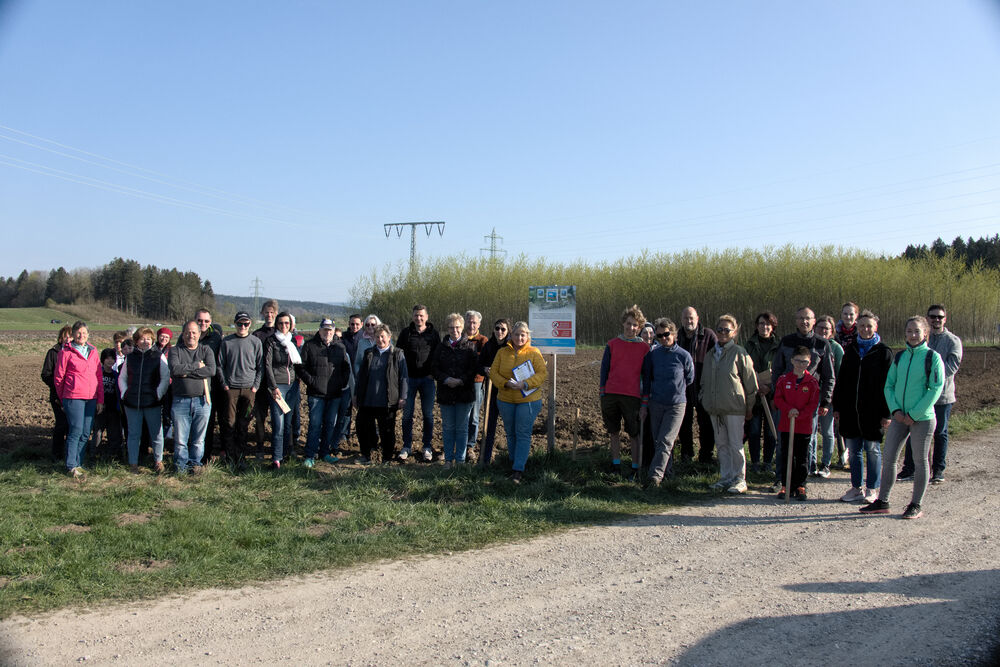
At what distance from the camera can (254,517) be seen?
6.00 m

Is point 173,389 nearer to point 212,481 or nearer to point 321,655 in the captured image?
point 212,481

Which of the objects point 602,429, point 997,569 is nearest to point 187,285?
point 602,429

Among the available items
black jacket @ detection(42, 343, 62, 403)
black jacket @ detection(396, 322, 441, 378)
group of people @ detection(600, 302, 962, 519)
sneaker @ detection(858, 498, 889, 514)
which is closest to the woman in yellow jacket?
group of people @ detection(600, 302, 962, 519)

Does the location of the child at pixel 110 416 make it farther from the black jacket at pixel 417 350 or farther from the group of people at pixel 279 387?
the black jacket at pixel 417 350

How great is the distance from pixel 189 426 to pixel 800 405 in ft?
23.0

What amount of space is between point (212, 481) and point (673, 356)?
17.6 feet

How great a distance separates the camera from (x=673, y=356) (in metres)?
7.33

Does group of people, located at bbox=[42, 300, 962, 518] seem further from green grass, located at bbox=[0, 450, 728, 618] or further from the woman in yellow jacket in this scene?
green grass, located at bbox=[0, 450, 728, 618]

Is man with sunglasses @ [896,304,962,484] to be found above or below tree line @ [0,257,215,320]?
below

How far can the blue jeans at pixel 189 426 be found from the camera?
750 cm

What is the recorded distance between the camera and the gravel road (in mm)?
3600

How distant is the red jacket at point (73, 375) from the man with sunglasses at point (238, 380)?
4.65 feet

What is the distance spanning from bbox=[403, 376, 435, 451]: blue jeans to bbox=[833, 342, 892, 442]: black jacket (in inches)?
195

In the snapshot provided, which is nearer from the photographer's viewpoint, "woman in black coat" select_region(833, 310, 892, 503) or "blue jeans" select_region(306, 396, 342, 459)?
"woman in black coat" select_region(833, 310, 892, 503)
